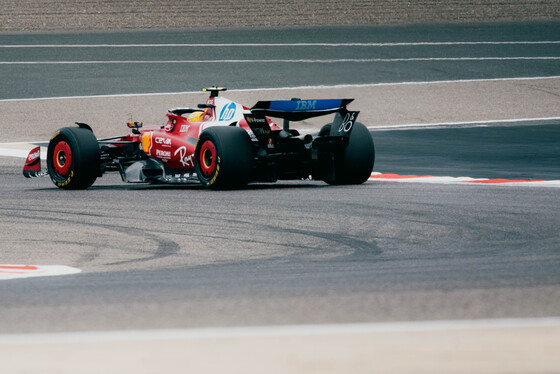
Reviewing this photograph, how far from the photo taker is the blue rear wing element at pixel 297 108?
1307 cm

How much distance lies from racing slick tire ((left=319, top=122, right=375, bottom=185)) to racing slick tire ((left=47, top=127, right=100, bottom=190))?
271 cm

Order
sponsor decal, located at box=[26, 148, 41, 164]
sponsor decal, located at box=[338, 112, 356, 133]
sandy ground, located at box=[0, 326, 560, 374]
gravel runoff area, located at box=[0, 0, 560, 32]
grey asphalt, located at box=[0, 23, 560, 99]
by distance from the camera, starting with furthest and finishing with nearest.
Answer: gravel runoff area, located at box=[0, 0, 560, 32]
grey asphalt, located at box=[0, 23, 560, 99]
sponsor decal, located at box=[26, 148, 41, 164]
sponsor decal, located at box=[338, 112, 356, 133]
sandy ground, located at box=[0, 326, 560, 374]

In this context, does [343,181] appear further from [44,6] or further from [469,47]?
[44,6]

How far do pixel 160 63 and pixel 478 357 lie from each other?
3215cm

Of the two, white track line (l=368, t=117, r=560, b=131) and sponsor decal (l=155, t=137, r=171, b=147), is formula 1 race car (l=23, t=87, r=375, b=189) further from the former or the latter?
white track line (l=368, t=117, r=560, b=131)

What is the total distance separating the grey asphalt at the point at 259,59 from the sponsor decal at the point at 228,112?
15.9 meters

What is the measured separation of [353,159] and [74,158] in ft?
10.6

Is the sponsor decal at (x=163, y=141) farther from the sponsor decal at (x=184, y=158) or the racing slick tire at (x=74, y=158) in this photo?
the racing slick tire at (x=74, y=158)

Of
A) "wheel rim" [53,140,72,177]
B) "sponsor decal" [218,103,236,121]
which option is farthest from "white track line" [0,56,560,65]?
"sponsor decal" [218,103,236,121]

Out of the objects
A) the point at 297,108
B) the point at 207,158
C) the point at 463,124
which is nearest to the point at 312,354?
the point at 297,108

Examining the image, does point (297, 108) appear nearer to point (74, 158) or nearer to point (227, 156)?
point (227, 156)

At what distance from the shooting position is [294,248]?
8734 mm

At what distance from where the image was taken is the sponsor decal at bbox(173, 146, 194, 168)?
543 inches

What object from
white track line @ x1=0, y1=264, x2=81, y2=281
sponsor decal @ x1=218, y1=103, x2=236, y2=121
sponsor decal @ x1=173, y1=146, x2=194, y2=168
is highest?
sponsor decal @ x1=218, y1=103, x2=236, y2=121
